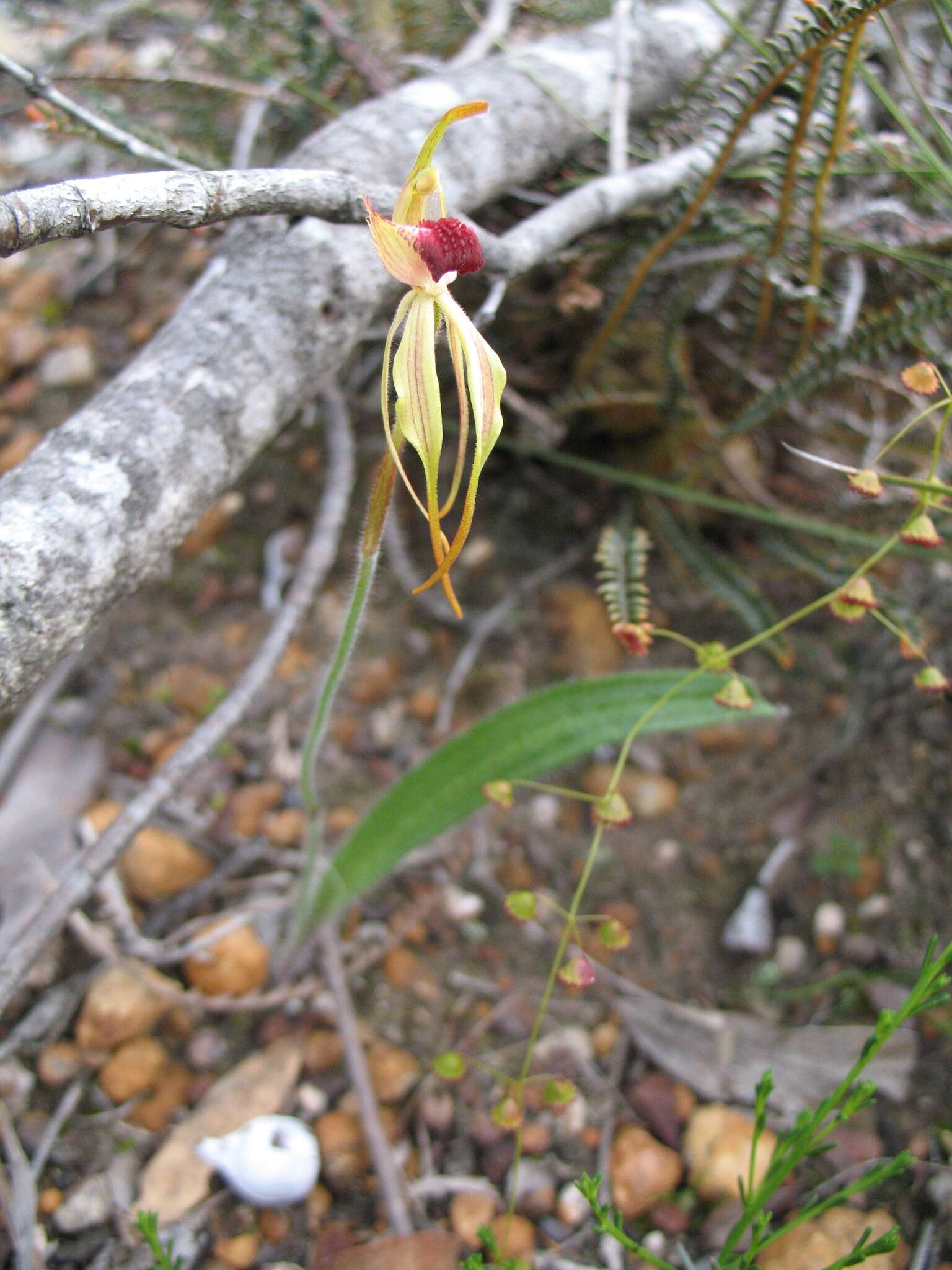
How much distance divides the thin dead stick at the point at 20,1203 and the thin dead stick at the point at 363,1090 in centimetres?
39

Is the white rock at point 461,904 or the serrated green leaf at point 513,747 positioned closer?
the serrated green leaf at point 513,747

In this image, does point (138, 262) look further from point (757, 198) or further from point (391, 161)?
point (757, 198)

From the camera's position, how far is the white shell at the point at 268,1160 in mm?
1047

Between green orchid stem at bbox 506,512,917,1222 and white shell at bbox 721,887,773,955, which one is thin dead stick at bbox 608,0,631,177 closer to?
green orchid stem at bbox 506,512,917,1222

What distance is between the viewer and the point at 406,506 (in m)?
1.72

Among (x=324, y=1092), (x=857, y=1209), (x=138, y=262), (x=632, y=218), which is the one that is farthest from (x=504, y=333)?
(x=857, y=1209)

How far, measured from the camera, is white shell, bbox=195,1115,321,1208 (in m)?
1.05

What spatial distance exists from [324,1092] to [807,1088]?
667 millimetres

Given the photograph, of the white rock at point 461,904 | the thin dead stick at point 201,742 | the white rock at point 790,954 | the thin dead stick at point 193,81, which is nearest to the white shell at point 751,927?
the white rock at point 790,954

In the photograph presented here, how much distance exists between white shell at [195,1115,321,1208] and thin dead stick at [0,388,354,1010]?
35 cm

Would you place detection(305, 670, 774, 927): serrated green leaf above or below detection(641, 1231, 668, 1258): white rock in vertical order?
above

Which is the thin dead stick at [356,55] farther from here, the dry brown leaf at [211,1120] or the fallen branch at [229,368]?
the dry brown leaf at [211,1120]

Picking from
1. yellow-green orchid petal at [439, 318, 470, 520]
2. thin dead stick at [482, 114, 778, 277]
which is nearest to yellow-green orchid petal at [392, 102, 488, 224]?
yellow-green orchid petal at [439, 318, 470, 520]

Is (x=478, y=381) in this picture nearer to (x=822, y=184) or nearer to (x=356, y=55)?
(x=822, y=184)
